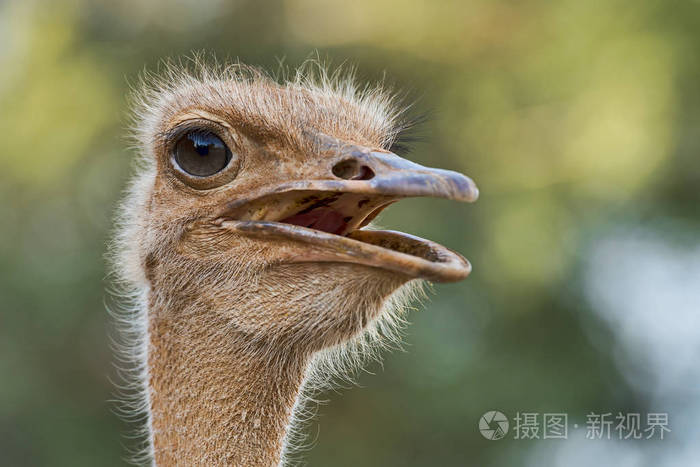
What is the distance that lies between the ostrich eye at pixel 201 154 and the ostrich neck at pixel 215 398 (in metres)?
0.40

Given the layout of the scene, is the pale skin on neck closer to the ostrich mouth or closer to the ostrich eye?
the ostrich mouth

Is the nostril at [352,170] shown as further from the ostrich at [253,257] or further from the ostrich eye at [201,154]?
the ostrich eye at [201,154]

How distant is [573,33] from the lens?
316 inches

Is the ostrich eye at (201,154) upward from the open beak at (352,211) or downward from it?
upward

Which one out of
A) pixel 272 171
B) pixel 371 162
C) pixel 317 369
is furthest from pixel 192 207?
pixel 317 369

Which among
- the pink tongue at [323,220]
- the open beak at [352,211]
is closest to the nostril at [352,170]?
the open beak at [352,211]

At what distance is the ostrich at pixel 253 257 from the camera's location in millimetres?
2037

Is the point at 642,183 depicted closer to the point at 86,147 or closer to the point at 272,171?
the point at 86,147

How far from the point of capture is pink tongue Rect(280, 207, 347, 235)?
7.30 ft

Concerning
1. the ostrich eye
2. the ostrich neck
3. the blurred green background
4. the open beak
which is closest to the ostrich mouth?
the open beak

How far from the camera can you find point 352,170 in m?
2.09

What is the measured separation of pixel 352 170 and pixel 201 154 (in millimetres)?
457

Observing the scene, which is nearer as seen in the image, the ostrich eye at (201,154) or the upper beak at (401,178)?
the upper beak at (401,178)

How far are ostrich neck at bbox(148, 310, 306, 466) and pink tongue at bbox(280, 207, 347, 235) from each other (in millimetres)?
349
